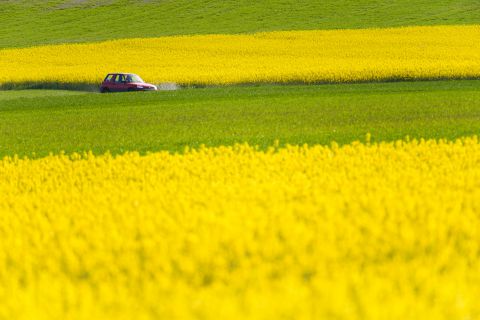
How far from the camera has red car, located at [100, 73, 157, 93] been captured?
32.8 m

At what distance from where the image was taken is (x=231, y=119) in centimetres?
1909

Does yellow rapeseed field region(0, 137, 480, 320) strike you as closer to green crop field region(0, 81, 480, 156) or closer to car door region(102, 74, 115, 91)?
green crop field region(0, 81, 480, 156)

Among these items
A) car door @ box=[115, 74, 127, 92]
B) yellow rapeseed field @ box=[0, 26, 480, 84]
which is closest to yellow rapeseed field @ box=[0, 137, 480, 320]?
car door @ box=[115, 74, 127, 92]

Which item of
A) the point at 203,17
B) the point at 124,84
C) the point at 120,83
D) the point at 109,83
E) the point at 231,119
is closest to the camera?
the point at 231,119

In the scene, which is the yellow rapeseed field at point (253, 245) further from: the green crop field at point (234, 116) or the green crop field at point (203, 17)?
the green crop field at point (203, 17)

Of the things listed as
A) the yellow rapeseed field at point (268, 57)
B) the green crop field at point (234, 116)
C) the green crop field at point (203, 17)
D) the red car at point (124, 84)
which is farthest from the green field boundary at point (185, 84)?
the green crop field at point (203, 17)

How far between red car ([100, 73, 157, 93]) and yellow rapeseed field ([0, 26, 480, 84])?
9.91ft

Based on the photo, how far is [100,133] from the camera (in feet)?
58.0

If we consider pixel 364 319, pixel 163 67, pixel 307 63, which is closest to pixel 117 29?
pixel 163 67

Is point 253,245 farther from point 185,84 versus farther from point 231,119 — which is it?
point 185,84

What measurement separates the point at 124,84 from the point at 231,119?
14.9m

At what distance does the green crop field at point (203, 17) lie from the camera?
55.1 meters

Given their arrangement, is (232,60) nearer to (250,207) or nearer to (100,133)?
(100,133)

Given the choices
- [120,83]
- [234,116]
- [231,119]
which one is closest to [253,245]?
[231,119]
